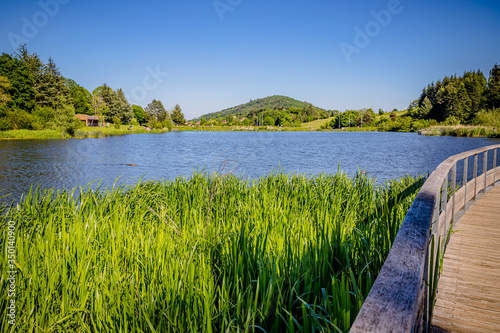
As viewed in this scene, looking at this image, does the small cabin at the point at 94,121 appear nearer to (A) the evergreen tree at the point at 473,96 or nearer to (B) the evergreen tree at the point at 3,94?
(B) the evergreen tree at the point at 3,94

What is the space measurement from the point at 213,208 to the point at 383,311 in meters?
4.84

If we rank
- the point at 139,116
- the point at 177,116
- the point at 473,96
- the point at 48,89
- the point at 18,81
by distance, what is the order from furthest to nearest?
the point at 177,116 → the point at 139,116 → the point at 473,96 → the point at 48,89 → the point at 18,81

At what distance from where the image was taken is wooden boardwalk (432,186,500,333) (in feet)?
7.88

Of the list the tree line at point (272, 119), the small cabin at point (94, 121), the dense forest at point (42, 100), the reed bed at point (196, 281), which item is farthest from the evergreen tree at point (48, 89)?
the tree line at point (272, 119)

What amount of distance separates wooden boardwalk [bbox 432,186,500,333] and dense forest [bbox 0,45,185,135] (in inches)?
1894

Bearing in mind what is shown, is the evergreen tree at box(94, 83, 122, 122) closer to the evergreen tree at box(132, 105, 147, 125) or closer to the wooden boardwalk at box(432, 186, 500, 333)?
the evergreen tree at box(132, 105, 147, 125)

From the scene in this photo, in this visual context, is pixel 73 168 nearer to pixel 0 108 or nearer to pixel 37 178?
pixel 37 178

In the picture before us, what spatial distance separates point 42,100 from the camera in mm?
57969

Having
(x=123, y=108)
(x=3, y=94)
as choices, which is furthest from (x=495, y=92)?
(x=123, y=108)

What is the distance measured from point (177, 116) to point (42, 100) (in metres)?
61.9

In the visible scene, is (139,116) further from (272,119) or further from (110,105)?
(272,119)

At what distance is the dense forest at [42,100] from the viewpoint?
42406 millimetres

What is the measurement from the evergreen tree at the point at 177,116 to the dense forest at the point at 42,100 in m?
27.7

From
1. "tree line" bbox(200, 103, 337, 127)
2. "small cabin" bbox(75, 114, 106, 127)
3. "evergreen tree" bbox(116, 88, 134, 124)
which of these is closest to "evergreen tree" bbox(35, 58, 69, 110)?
"small cabin" bbox(75, 114, 106, 127)
